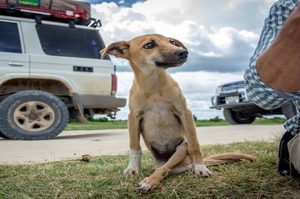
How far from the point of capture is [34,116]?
19.0 feet

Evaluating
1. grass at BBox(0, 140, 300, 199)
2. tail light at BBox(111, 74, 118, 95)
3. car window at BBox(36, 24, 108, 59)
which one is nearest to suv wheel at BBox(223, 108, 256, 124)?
tail light at BBox(111, 74, 118, 95)

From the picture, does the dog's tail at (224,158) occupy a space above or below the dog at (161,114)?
below

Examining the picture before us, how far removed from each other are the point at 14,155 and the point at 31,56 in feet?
7.56

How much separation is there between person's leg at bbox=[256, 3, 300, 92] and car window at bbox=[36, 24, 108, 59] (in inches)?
201

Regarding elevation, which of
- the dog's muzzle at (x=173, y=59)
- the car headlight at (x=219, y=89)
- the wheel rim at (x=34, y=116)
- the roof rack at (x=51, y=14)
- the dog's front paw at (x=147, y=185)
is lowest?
the dog's front paw at (x=147, y=185)

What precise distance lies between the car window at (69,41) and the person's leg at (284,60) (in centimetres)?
510

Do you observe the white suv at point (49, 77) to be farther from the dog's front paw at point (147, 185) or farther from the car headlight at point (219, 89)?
the dog's front paw at point (147, 185)

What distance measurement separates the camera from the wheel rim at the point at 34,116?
223 inches

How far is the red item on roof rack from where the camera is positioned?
6008mm

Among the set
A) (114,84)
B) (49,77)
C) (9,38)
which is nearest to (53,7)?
(9,38)

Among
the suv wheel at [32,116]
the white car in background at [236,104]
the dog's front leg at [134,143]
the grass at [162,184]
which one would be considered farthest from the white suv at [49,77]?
the dog's front leg at [134,143]

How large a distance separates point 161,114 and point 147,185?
1.90ft

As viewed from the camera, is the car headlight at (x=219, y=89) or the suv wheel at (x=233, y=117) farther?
the suv wheel at (x=233, y=117)

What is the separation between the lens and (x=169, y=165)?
2.22 metres
